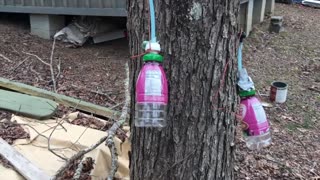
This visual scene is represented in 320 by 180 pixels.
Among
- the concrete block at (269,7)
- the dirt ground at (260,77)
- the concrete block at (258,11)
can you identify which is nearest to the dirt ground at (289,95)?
the dirt ground at (260,77)

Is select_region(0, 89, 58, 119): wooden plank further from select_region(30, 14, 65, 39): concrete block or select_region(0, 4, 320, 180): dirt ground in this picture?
select_region(30, 14, 65, 39): concrete block

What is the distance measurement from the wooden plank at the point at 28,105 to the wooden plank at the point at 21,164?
479 mm

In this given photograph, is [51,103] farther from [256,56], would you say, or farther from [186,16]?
[256,56]

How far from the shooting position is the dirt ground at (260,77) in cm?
320

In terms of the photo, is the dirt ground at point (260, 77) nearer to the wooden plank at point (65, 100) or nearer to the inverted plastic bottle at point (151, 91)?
the wooden plank at point (65, 100)

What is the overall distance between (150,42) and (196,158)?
566mm

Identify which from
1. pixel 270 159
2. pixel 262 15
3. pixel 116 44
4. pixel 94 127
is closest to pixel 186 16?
pixel 94 127

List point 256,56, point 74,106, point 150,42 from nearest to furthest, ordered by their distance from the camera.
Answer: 1. point 150,42
2. point 74,106
3. point 256,56

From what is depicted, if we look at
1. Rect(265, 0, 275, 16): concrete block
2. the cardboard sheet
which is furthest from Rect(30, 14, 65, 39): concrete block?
Rect(265, 0, 275, 16): concrete block

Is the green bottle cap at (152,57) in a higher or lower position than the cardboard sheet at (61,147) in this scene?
higher

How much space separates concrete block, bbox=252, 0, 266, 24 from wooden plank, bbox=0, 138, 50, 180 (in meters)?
5.72

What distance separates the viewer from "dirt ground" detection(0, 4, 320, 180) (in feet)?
10.5

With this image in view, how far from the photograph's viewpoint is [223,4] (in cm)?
166

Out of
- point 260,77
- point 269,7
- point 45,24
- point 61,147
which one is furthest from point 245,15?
point 61,147
